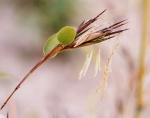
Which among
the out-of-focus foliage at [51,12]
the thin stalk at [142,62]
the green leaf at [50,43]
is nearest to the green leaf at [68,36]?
the green leaf at [50,43]

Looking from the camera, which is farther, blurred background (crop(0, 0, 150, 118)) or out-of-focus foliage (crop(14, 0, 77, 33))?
out-of-focus foliage (crop(14, 0, 77, 33))

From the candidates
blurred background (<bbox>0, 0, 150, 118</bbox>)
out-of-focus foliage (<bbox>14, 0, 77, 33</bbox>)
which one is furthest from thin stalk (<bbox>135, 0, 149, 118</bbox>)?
out-of-focus foliage (<bbox>14, 0, 77, 33</bbox>)

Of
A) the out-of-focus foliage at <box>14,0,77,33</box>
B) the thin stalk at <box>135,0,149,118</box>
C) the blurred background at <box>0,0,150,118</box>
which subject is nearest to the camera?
the thin stalk at <box>135,0,149,118</box>

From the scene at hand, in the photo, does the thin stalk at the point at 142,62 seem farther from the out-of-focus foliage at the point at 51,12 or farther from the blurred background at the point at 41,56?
the out-of-focus foliage at the point at 51,12

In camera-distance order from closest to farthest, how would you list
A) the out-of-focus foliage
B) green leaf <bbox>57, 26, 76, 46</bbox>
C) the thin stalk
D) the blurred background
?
green leaf <bbox>57, 26, 76, 46</bbox> < the thin stalk < the blurred background < the out-of-focus foliage

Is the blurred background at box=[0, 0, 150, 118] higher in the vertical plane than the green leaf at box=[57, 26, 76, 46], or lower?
higher

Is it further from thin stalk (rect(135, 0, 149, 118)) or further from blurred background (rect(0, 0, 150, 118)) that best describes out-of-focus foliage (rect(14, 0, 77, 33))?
thin stalk (rect(135, 0, 149, 118))

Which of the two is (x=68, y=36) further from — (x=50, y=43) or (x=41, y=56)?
(x=41, y=56)

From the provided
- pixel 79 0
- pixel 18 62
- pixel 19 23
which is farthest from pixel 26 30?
pixel 79 0
